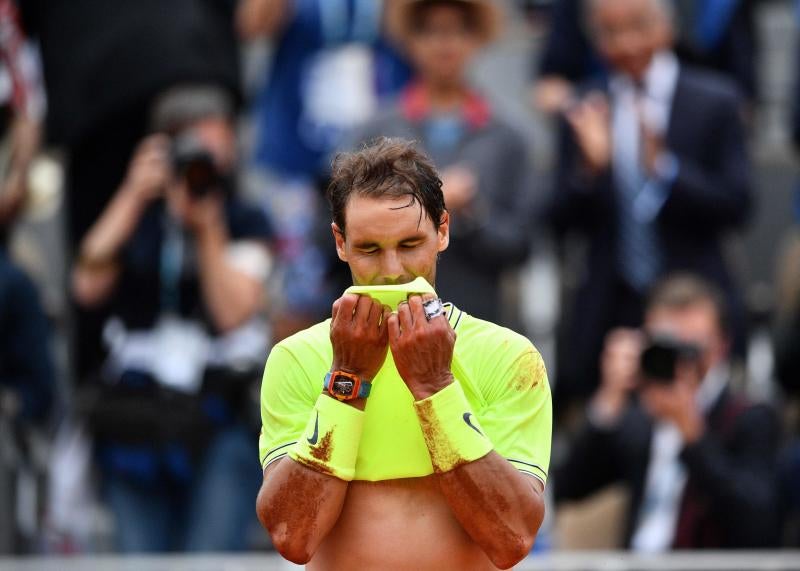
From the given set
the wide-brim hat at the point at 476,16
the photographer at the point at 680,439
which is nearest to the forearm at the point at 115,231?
the wide-brim hat at the point at 476,16

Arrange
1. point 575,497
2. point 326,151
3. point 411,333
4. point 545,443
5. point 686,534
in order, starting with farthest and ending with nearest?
point 326,151 → point 575,497 → point 686,534 → point 545,443 → point 411,333

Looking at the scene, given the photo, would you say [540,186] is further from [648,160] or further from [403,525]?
[403,525]

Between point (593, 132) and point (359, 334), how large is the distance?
13.9 feet

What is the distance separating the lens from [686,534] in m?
7.00

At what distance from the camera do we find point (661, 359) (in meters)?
6.93

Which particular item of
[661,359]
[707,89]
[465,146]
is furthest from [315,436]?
[707,89]

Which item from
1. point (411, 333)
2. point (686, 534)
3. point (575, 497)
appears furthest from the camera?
point (575, 497)

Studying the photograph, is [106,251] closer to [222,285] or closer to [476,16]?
[222,285]

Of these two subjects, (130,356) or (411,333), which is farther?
(130,356)

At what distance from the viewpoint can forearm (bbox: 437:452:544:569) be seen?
3.68 meters

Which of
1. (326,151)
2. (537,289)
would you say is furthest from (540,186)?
(326,151)

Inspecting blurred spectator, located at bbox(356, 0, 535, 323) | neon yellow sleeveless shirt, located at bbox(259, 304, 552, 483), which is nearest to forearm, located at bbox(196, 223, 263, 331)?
blurred spectator, located at bbox(356, 0, 535, 323)

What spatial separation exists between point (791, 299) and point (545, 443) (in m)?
3.99

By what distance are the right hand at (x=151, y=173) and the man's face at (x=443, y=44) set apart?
1255 millimetres
